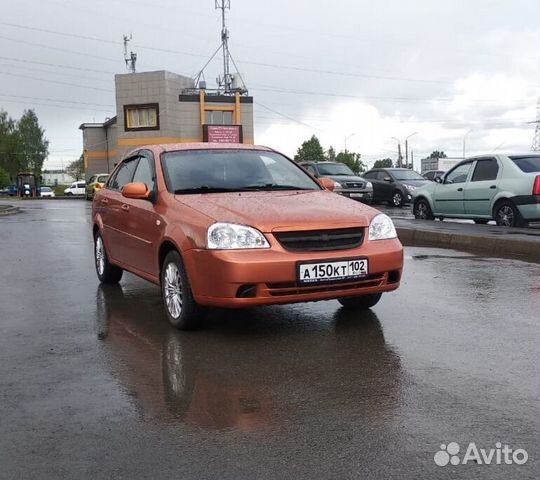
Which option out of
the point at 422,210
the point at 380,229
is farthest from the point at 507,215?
the point at 380,229

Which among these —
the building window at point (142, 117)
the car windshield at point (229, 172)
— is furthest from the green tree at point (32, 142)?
the car windshield at point (229, 172)

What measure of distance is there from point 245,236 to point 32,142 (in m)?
104

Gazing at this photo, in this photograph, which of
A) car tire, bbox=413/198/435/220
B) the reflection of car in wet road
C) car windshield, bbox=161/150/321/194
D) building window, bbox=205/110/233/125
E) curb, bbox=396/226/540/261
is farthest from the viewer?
building window, bbox=205/110/233/125

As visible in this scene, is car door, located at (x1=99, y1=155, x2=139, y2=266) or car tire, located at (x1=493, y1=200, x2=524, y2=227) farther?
car tire, located at (x1=493, y1=200, x2=524, y2=227)

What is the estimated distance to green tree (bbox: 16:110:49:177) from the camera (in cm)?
10038

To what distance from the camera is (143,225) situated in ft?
19.8

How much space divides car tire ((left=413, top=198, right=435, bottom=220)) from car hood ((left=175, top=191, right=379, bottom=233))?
33.5 feet

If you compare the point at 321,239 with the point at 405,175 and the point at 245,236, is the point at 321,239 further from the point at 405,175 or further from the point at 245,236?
the point at 405,175

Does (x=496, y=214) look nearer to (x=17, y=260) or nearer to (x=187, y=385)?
(x=17, y=260)

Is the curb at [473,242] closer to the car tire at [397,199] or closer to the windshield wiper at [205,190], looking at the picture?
the windshield wiper at [205,190]

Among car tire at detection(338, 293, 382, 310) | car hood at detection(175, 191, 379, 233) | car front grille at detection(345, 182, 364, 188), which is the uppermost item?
car hood at detection(175, 191, 379, 233)

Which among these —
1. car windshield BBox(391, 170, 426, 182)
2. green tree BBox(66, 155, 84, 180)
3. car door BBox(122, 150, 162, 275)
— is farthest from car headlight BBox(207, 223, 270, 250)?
green tree BBox(66, 155, 84, 180)

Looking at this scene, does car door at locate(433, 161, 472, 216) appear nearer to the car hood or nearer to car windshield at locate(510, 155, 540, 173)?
car windshield at locate(510, 155, 540, 173)

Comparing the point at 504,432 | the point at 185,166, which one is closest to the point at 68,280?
the point at 185,166
